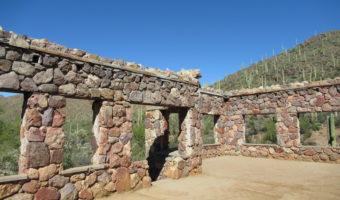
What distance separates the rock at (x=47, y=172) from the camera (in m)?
4.55

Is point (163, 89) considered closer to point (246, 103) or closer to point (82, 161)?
point (82, 161)

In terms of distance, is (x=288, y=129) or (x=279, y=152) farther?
(x=279, y=152)

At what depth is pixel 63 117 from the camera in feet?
16.5

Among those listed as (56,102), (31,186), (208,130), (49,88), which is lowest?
(31,186)

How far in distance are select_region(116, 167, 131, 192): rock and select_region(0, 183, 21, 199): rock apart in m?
2.00

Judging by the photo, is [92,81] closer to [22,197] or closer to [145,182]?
[22,197]

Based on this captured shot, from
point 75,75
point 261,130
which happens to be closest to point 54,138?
point 75,75

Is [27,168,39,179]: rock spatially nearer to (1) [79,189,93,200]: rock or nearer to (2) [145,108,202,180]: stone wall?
(1) [79,189,93,200]: rock

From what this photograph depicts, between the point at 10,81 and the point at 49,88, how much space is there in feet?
2.14

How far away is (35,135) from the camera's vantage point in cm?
458

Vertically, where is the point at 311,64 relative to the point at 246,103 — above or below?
above

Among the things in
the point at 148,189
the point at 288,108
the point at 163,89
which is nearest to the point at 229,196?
the point at 148,189

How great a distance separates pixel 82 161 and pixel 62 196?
3.98 metres

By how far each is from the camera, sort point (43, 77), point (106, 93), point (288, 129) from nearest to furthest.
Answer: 1. point (43, 77)
2. point (106, 93)
3. point (288, 129)
